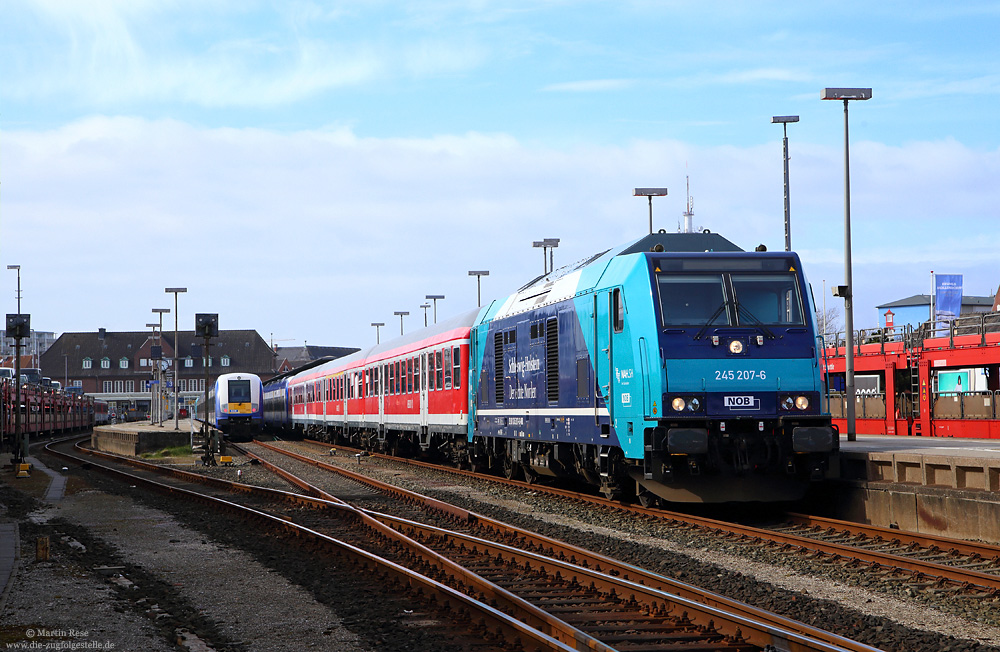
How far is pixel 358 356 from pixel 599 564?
30.1m

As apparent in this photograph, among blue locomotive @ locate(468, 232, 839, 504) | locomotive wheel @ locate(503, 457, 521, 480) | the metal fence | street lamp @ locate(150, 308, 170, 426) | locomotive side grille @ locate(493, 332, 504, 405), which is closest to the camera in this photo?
blue locomotive @ locate(468, 232, 839, 504)

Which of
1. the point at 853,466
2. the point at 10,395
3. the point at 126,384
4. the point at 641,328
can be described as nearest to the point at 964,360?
the point at 853,466

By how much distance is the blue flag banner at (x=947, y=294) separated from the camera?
5650 cm

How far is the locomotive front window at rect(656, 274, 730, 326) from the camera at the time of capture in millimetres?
13969

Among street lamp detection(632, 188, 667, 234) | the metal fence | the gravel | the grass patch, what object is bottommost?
the grass patch

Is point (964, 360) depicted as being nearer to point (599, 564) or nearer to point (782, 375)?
point (782, 375)

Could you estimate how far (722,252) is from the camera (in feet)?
47.5

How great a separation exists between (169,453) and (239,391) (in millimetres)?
13101

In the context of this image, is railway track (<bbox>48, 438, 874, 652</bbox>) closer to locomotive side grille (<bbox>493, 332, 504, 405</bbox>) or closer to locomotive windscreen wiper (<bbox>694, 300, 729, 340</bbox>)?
locomotive windscreen wiper (<bbox>694, 300, 729, 340</bbox>)

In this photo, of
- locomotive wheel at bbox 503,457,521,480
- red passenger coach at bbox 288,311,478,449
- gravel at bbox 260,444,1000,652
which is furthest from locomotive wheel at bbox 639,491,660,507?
red passenger coach at bbox 288,311,478,449

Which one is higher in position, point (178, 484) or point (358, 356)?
point (358, 356)

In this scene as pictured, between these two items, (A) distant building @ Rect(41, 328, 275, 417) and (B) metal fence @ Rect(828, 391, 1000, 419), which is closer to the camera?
(B) metal fence @ Rect(828, 391, 1000, 419)

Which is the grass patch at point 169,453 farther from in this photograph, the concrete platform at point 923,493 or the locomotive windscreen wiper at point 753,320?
the locomotive windscreen wiper at point 753,320

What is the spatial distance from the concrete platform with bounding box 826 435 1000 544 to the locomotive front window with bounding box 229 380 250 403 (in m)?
41.8
